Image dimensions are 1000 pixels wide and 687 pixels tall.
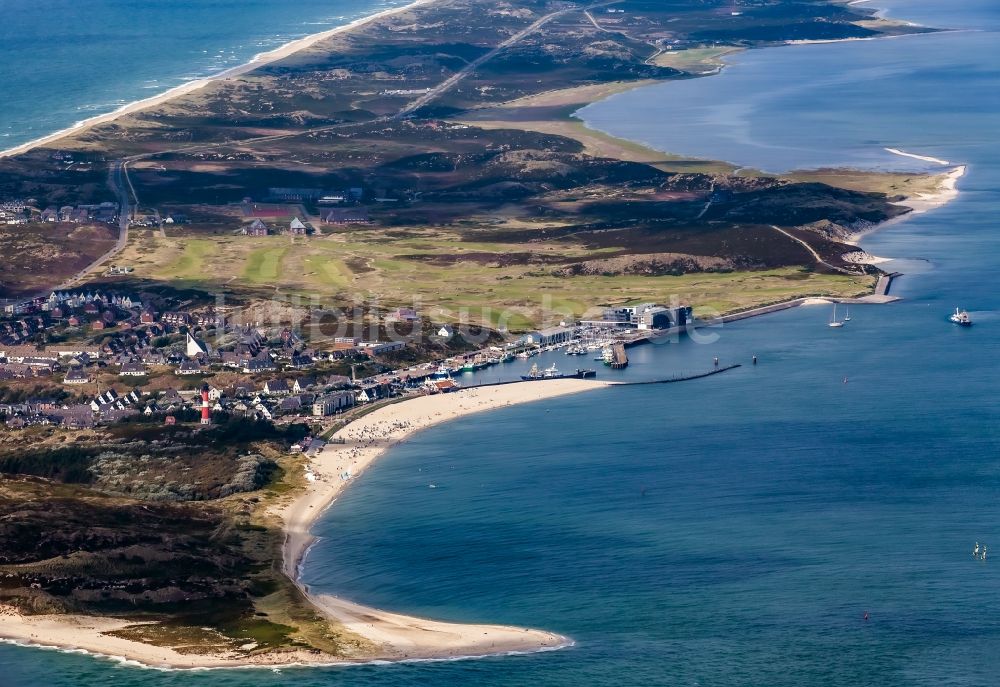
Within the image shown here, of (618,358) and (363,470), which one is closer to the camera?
(363,470)

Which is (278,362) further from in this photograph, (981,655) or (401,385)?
(981,655)

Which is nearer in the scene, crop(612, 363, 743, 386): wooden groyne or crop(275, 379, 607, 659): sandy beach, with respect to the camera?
crop(275, 379, 607, 659): sandy beach

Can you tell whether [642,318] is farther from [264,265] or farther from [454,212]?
[454,212]

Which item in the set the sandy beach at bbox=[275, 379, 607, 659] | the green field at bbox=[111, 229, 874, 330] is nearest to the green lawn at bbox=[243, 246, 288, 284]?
the green field at bbox=[111, 229, 874, 330]

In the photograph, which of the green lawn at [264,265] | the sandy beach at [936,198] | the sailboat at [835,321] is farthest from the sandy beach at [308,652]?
the sandy beach at [936,198]

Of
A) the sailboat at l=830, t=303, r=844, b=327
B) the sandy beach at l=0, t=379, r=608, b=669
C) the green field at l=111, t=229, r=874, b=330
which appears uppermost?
the green field at l=111, t=229, r=874, b=330

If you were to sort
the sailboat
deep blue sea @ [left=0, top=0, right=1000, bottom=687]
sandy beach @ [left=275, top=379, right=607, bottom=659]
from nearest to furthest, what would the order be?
deep blue sea @ [left=0, top=0, right=1000, bottom=687] → sandy beach @ [left=275, top=379, right=607, bottom=659] → the sailboat

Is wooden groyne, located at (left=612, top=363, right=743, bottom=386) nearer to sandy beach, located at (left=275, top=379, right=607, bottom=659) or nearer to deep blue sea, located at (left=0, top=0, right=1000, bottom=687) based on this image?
deep blue sea, located at (left=0, top=0, right=1000, bottom=687)

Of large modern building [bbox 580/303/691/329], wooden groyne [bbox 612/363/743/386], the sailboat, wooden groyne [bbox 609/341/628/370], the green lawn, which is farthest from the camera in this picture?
the green lawn

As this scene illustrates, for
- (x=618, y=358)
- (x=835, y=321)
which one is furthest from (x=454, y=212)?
(x=618, y=358)
